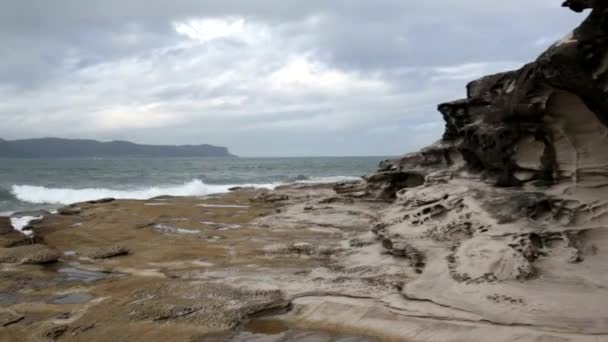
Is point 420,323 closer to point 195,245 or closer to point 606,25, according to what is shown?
point 606,25

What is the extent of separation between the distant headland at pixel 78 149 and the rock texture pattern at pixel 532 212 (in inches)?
5410

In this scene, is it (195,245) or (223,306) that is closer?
(223,306)

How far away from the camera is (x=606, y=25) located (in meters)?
5.32

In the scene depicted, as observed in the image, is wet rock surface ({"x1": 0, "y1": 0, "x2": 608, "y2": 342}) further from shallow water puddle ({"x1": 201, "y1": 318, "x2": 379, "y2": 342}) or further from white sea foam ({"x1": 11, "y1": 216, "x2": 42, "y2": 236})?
white sea foam ({"x1": 11, "y1": 216, "x2": 42, "y2": 236})

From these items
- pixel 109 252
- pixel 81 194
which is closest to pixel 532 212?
pixel 109 252

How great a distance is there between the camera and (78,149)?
137500 mm

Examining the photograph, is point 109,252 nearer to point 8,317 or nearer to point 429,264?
point 8,317

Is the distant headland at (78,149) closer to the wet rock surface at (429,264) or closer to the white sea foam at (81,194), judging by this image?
the white sea foam at (81,194)

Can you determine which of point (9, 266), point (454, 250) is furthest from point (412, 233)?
point (9, 266)

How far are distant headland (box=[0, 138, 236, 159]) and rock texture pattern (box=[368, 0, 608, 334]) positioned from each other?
137 metres

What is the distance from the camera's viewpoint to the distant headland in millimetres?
125062

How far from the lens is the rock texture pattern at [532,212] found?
5094 millimetres

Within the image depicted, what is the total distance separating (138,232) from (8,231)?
9.69 feet

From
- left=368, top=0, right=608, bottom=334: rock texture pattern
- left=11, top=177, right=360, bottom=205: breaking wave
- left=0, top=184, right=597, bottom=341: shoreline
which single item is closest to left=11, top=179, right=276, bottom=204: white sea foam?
left=11, top=177, right=360, bottom=205: breaking wave
